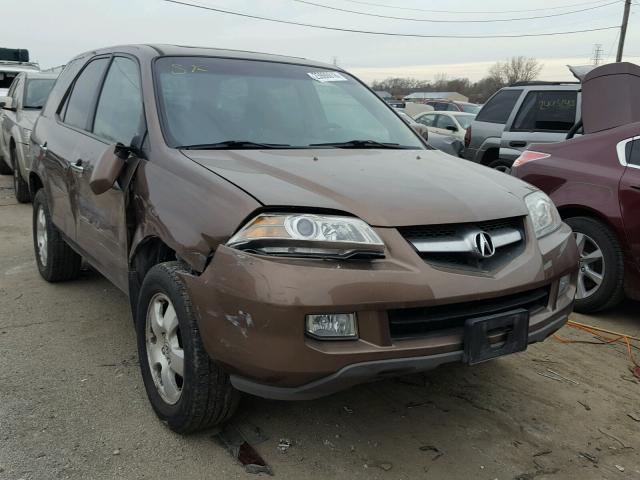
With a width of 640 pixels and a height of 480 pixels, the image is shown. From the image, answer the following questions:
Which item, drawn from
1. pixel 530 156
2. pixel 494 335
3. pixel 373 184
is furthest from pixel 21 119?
pixel 494 335

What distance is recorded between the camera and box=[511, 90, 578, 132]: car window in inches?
313

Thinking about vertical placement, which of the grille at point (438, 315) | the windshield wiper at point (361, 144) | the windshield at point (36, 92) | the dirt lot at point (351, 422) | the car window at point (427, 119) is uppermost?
the windshield at point (36, 92)

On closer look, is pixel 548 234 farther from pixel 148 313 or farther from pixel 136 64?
pixel 136 64

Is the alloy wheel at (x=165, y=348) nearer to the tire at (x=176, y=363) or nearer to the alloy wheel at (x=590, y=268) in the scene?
the tire at (x=176, y=363)

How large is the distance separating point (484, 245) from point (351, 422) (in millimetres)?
1117

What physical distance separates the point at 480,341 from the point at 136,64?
244cm

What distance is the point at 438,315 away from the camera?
2344 millimetres

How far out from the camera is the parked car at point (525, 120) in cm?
800

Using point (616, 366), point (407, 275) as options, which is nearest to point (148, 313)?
point (407, 275)

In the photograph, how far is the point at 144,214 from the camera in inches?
112

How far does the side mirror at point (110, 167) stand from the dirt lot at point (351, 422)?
3.55 ft

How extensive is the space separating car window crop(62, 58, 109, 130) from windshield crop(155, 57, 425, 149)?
3.08ft

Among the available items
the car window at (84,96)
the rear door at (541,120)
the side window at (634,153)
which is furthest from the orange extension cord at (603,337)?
the rear door at (541,120)

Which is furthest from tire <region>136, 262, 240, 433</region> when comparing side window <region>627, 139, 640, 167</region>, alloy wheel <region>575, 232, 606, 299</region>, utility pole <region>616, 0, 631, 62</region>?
utility pole <region>616, 0, 631, 62</region>
